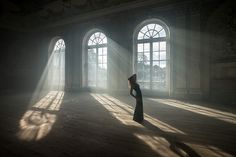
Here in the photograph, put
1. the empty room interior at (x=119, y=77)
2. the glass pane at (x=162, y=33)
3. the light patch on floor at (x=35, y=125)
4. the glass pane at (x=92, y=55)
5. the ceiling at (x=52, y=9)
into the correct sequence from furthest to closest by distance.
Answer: the glass pane at (x=92, y=55), the glass pane at (x=162, y=33), the ceiling at (x=52, y=9), the light patch on floor at (x=35, y=125), the empty room interior at (x=119, y=77)

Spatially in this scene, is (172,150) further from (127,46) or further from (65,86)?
(65,86)

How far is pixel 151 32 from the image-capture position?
402 inches

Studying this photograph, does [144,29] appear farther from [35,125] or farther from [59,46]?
[35,125]

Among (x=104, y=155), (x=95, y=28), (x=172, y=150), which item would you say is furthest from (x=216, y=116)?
(x=95, y=28)

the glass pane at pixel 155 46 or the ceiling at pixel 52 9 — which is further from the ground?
the ceiling at pixel 52 9

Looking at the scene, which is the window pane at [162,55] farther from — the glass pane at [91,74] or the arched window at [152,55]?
the glass pane at [91,74]

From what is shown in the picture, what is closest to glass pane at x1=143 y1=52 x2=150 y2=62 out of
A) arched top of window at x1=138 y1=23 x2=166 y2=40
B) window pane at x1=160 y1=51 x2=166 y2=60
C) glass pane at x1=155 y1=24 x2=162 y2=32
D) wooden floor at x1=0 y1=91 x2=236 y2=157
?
window pane at x1=160 y1=51 x2=166 y2=60

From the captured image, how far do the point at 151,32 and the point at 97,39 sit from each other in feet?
11.0

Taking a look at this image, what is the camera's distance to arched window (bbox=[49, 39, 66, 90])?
44.4 ft

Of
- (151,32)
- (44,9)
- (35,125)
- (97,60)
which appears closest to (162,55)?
(151,32)

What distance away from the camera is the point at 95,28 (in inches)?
461

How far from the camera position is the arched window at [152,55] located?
988cm

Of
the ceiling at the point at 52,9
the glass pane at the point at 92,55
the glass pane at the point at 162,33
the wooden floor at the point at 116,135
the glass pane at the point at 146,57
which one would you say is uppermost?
the ceiling at the point at 52,9

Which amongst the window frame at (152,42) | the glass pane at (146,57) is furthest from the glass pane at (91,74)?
the glass pane at (146,57)
